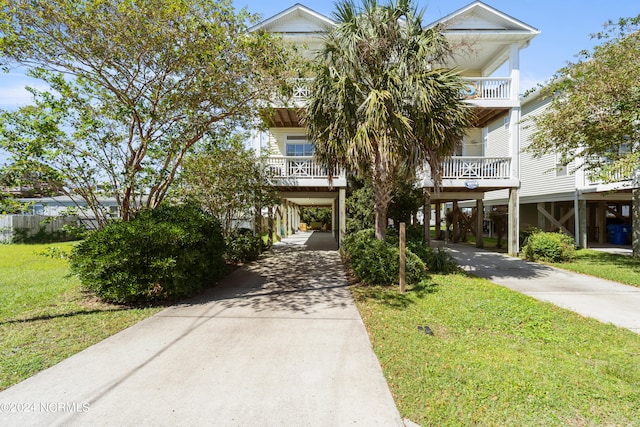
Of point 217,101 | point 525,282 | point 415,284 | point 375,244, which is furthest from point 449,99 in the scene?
point 217,101

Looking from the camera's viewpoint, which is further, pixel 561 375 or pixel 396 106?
pixel 396 106

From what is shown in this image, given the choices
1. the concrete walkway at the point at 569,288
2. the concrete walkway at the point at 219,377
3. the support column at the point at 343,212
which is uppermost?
the support column at the point at 343,212

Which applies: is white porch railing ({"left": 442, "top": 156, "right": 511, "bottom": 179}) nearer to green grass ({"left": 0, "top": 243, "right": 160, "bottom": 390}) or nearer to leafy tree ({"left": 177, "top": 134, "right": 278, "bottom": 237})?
leafy tree ({"left": 177, "top": 134, "right": 278, "bottom": 237})

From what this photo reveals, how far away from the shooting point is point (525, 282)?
7883mm

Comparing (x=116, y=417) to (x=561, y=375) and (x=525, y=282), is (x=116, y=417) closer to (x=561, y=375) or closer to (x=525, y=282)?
(x=561, y=375)

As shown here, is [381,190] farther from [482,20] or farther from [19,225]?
[19,225]

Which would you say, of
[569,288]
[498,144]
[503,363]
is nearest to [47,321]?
[503,363]

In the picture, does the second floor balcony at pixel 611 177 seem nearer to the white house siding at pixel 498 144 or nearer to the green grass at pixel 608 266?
the green grass at pixel 608 266

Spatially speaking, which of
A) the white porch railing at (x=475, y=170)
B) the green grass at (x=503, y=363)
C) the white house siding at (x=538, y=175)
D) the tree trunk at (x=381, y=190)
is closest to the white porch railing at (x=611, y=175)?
the white porch railing at (x=475, y=170)

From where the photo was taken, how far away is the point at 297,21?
13.0m

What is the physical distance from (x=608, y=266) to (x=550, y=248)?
60.5 inches

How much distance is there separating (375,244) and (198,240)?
415 cm

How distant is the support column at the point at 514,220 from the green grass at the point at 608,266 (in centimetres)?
192

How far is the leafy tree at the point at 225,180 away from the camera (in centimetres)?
891
